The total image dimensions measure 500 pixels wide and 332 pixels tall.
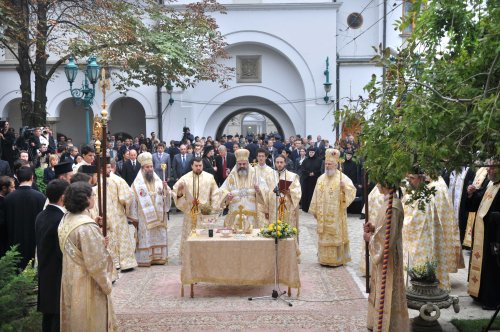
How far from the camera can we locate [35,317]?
5914 millimetres

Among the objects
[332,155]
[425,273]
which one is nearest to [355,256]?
[332,155]

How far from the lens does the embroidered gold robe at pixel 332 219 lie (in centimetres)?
1012

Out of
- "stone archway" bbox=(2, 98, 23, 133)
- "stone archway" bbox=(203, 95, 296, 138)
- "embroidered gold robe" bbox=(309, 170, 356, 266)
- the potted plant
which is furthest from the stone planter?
"stone archway" bbox=(2, 98, 23, 133)

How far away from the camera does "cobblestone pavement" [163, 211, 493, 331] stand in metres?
7.40

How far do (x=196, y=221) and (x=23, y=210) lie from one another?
3232 millimetres

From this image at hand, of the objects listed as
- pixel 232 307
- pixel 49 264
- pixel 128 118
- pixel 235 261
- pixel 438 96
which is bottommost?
pixel 232 307

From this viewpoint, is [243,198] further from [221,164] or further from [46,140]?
[46,140]

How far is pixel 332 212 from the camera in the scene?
10242 mm

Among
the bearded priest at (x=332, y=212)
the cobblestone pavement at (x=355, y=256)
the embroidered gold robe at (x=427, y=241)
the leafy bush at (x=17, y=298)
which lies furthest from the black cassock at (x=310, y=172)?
the leafy bush at (x=17, y=298)

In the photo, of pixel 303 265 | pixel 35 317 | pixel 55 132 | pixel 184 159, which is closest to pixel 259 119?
pixel 55 132

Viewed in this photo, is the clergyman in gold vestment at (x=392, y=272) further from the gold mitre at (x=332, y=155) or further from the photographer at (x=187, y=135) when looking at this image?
the photographer at (x=187, y=135)

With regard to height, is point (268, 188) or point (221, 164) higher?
point (221, 164)

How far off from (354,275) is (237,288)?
2.05 m

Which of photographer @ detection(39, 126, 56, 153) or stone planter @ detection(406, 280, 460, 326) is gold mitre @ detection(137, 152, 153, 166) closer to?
photographer @ detection(39, 126, 56, 153)
